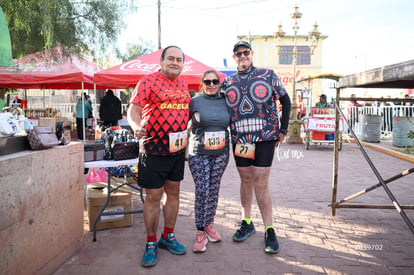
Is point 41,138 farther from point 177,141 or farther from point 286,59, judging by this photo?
point 286,59

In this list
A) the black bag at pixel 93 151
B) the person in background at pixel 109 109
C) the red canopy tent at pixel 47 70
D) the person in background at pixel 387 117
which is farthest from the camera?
the person in background at pixel 387 117

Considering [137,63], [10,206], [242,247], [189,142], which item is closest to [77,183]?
[10,206]

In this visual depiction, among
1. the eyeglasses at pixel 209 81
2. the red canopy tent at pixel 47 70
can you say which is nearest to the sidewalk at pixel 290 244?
the eyeglasses at pixel 209 81

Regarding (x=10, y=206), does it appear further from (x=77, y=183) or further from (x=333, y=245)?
(x=333, y=245)

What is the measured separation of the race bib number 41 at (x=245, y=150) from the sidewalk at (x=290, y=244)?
0.92 m

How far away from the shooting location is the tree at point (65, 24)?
20.1 feet

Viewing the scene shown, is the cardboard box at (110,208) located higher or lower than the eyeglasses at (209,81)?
lower

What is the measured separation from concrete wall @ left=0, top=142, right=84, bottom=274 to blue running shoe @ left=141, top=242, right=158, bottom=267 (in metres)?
0.73

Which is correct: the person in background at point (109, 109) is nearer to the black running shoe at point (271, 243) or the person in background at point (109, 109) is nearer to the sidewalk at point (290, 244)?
the sidewalk at point (290, 244)

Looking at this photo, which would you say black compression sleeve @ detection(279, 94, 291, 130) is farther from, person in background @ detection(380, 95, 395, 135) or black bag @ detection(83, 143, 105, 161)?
person in background @ detection(380, 95, 395, 135)

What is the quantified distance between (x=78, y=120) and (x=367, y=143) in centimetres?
1123

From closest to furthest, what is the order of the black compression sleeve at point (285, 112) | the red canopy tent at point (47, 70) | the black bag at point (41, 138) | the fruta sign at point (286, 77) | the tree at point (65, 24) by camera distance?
the black bag at point (41, 138)
the black compression sleeve at point (285, 112)
the tree at point (65, 24)
the red canopy tent at point (47, 70)
the fruta sign at point (286, 77)

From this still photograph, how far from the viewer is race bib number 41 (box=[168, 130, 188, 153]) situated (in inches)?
109

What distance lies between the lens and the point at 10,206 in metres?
2.12
